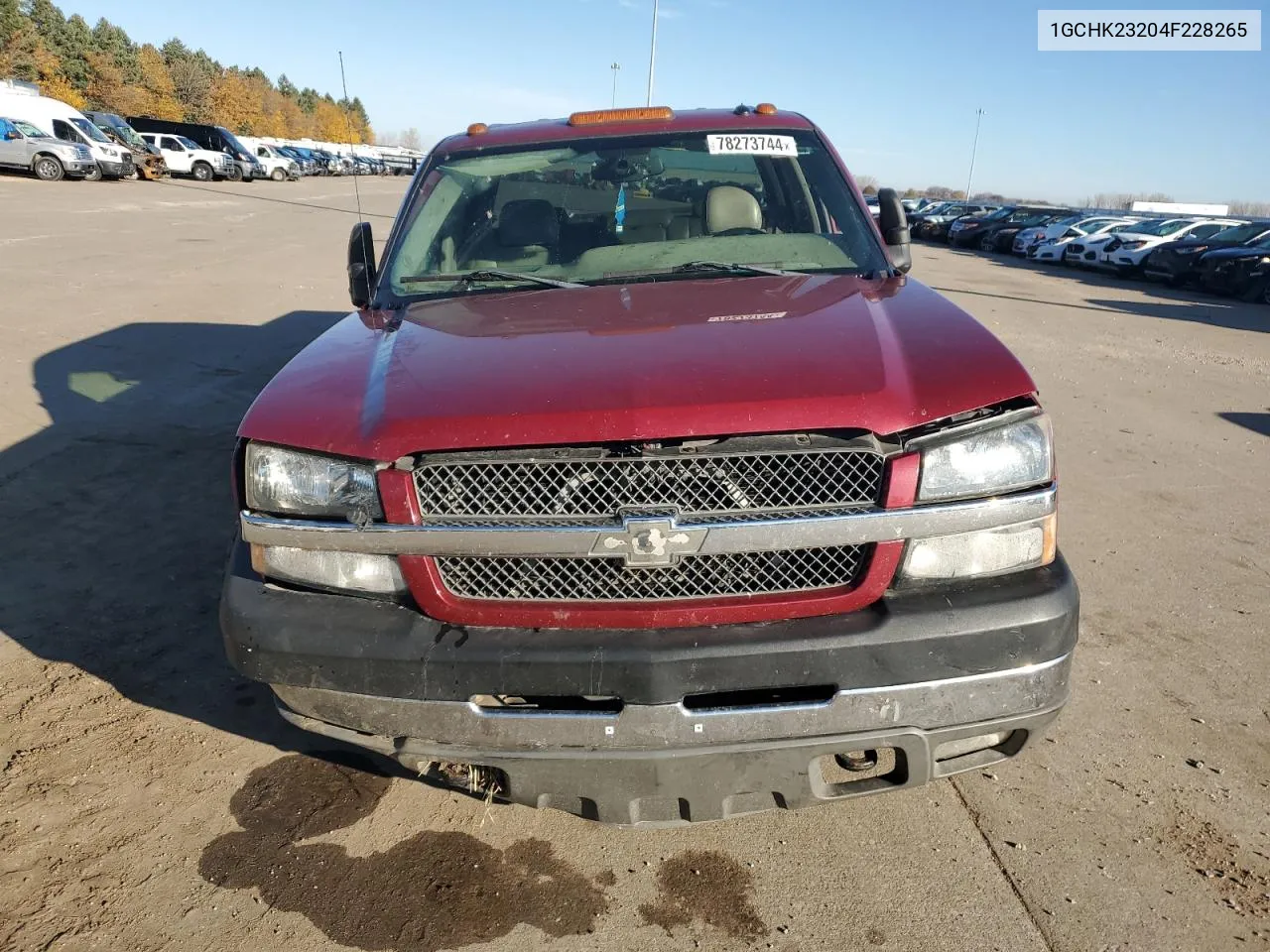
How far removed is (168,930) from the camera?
7.80ft

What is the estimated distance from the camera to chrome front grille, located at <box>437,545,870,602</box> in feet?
7.23

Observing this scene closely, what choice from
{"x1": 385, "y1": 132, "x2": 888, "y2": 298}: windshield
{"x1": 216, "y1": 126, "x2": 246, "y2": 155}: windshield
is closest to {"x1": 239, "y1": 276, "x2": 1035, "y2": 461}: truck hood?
{"x1": 385, "y1": 132, "x2": 888, "y2": 298}: windshield

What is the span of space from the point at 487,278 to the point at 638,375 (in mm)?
1307

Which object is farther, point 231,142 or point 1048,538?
point 231,142

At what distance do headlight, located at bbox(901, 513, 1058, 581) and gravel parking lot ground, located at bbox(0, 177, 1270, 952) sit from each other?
0.90m

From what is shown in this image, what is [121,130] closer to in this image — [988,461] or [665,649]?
[665,649]

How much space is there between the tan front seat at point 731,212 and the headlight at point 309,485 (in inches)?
77.8

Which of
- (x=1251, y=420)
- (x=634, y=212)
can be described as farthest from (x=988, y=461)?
(x=1251, y=420)

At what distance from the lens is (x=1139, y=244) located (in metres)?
22.4

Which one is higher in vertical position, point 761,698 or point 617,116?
point 617,116

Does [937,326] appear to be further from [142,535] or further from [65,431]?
[65,431]

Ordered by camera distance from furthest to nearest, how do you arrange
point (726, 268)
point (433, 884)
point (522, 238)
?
point (522, 238) → point (726, 268) → point (433, 884)

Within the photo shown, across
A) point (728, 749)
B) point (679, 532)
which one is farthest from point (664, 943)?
point (679, 532)

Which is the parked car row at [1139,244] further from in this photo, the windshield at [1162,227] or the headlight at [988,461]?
the headlight at [988,461]
